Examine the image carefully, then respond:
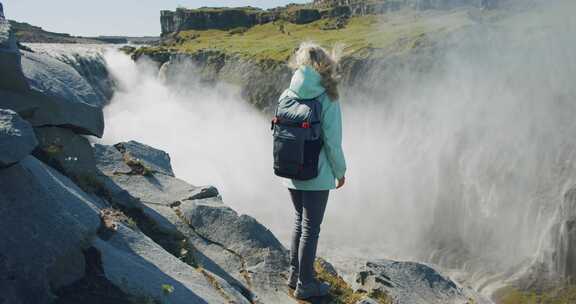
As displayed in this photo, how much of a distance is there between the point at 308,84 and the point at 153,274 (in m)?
2.87

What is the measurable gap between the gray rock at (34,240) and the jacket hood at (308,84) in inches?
115

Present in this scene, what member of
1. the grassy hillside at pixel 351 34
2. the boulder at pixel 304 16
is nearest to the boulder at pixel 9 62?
the grassy hillside at pixel 351 34

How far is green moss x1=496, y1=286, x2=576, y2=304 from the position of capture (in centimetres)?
2012

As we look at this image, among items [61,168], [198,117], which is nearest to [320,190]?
[61,168]

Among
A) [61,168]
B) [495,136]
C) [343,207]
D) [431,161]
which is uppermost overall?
[61,168]

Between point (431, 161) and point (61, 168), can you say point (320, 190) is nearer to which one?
point (61, 168)

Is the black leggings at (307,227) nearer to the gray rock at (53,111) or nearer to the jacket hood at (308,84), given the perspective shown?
the jacket hood at (308,84)

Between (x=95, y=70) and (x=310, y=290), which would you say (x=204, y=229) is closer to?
(x=310, y=290)

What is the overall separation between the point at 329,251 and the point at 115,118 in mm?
34034

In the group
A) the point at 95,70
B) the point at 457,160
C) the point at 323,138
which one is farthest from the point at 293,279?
the point at 95,70

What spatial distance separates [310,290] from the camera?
774 cm

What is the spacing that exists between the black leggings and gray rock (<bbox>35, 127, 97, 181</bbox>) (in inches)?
142

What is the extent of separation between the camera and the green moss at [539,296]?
20125 millimetres

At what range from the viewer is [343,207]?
32938mm
